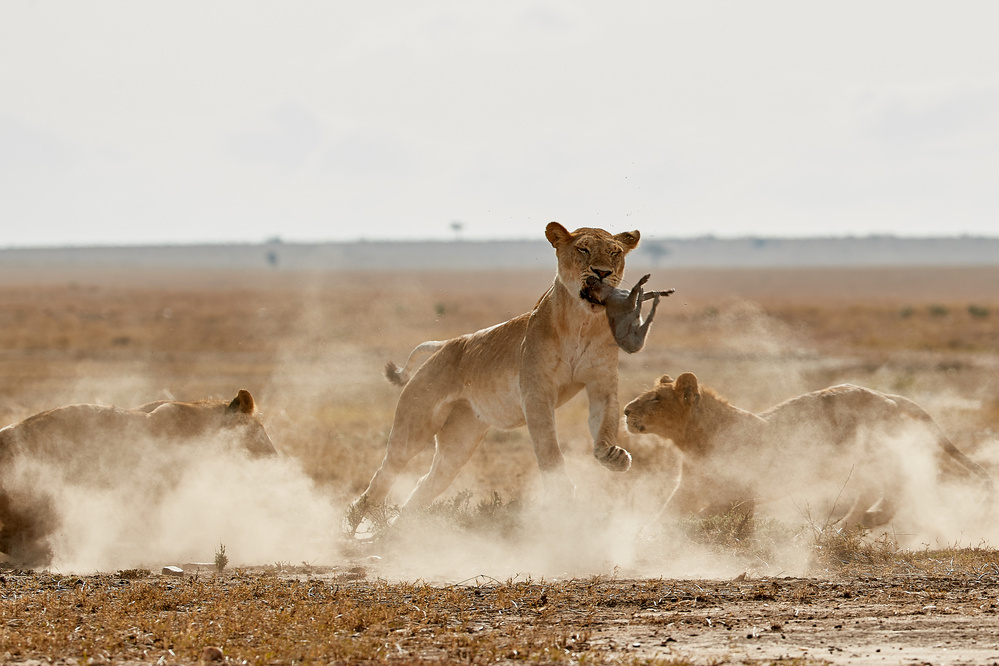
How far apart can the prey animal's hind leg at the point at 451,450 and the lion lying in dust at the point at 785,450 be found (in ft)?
4.30

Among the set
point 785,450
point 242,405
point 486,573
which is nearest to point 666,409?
point 785,450

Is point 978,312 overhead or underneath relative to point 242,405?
underneath

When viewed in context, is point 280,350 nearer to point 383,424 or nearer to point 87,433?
point 383,424

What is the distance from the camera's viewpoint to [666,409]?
952 cm

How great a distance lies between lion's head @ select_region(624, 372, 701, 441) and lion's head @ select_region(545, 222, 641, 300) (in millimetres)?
1688

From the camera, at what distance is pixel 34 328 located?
51844mm

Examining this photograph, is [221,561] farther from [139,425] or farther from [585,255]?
[585,255]

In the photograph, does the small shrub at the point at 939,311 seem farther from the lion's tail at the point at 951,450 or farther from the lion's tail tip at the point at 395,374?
the lion's tail tip at the point at 395,374

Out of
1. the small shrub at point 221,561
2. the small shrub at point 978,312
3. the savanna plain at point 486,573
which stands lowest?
the small shrub at point 221,561

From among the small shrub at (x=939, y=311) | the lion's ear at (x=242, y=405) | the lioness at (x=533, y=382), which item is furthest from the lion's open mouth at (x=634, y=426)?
the small shrub at (x=939, y=311)

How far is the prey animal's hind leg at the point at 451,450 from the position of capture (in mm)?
9391

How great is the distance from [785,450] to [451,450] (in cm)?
276

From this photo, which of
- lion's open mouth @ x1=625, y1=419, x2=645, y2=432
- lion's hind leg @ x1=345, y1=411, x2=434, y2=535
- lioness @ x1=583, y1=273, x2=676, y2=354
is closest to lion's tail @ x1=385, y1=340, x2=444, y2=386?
lion's hind leg @ x1=345, y1=411, x2=434, y2=535

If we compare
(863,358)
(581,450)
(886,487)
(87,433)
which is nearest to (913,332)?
(863,358)
